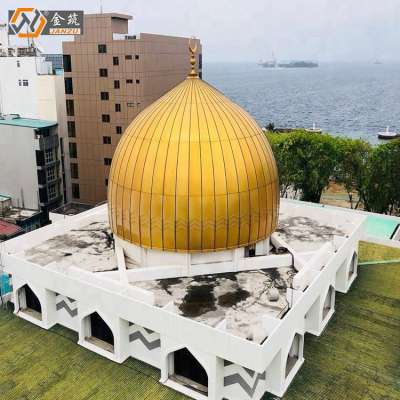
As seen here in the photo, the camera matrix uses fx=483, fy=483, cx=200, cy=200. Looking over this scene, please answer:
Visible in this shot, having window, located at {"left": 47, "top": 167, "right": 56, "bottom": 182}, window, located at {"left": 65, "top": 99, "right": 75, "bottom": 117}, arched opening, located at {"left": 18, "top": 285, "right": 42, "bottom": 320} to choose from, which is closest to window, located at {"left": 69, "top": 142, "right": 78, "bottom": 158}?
window, located at {"left": 47, "top": 167, "right": 56, "bottom": 182}

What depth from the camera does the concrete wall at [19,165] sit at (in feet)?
151

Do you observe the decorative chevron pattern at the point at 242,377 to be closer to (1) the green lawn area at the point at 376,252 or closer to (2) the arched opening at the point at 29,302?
(2) the arched opening at the point at 29,302

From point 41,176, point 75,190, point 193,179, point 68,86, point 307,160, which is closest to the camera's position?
point 193,179

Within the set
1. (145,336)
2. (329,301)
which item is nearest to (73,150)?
(145,336)

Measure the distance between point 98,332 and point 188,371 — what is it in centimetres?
579

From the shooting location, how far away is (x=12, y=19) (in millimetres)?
51469

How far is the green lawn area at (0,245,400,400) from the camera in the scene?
72.9 feet

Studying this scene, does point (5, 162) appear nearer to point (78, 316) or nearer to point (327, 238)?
point (78, 316)

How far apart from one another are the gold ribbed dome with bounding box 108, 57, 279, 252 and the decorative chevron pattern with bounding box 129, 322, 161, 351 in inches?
169

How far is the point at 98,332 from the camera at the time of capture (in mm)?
25891

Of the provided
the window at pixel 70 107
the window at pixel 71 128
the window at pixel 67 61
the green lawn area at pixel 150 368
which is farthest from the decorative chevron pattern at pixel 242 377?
the window at pixel 67 61

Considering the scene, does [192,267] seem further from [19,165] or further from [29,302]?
[19,165]

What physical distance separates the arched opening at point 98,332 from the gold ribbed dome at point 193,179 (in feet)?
15.0

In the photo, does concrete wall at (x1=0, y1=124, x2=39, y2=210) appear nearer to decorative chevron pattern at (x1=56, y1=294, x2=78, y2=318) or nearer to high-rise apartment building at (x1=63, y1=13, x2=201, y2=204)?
high-rise apartment building at (x1=63, y1=13, x2=201, y2=204)
